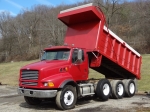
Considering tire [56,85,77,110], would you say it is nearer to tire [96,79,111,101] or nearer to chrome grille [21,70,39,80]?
chrome grille [21,70,39,80]

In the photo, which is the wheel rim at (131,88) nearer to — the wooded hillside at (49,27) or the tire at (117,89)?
the tire at (117,89)

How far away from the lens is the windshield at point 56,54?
1053 centimetres

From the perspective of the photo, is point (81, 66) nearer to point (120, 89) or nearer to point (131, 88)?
point (120, 89)

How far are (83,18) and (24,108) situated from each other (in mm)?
4563

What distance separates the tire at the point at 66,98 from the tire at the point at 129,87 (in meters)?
3.78

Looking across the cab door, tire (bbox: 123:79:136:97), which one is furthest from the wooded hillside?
the cab door

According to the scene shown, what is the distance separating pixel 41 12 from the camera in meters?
81.2

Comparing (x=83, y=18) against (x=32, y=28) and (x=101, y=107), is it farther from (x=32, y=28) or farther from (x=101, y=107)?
(x=32, y=28)

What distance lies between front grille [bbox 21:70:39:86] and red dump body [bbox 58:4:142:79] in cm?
272

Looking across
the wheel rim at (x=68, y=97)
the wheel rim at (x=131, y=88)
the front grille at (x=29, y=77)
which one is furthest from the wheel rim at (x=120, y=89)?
the front grille at (x=29, y=77)

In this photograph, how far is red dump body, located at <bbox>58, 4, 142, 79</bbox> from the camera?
443 inches

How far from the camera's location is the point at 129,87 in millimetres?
13172

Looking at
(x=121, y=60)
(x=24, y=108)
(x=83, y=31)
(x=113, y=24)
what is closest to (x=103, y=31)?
(x=83, y=31)

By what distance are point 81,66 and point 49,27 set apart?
63.5 metres
